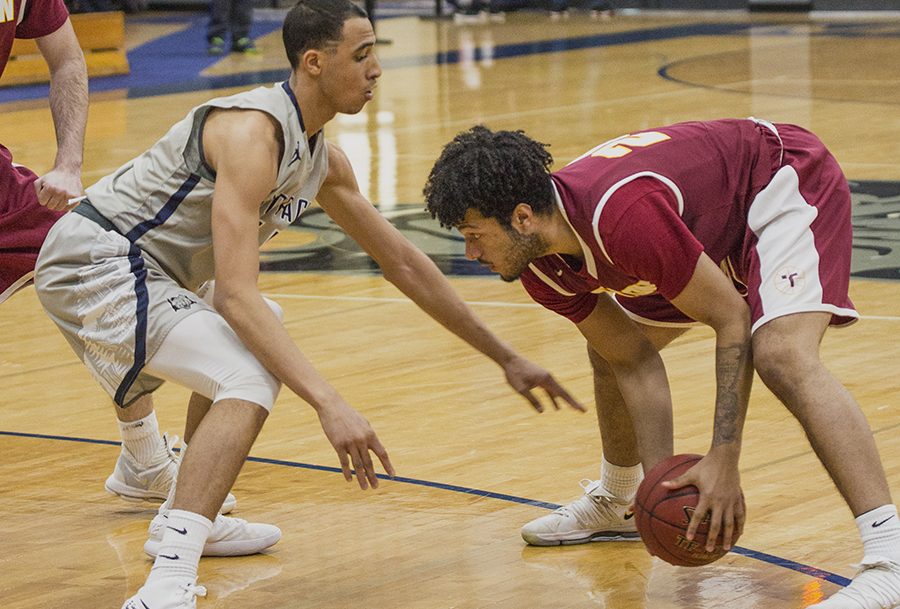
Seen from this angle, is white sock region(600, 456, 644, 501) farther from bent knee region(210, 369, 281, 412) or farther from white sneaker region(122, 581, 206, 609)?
white sneaker region(122, 581, 206, 609)

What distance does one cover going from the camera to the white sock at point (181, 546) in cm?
334

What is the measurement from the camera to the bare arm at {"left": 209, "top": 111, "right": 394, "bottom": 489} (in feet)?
10.8

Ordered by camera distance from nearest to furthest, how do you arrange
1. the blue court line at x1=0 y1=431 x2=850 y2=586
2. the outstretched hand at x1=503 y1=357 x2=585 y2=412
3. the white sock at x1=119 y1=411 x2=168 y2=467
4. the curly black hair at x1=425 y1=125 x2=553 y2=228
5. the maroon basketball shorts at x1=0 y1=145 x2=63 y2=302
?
the curly black hair at x1=425 y1=125 x2=553 y2=228
the blue court line at x1=0 y1=431 x2=850 y2=586
the outstretched hand at x1=503 y1=357 x2=585 y2=412
the white sock at x1=119 y1=411 x2=168 y2=467
the maroon basketball shorts at x1=0 y1=145 x2=63 y2=302

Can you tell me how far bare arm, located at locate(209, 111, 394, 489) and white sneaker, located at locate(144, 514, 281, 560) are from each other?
64 centimetres

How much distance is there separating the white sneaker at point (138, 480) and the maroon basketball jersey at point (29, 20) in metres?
1.25

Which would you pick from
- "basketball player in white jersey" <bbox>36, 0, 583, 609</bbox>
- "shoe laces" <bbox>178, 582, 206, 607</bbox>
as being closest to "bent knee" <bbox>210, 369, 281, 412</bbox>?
"basketball player in white jersey" <bbox>36, 0, 583, 609</bbox>

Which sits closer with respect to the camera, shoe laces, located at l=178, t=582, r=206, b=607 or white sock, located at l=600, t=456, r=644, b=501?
shoe laces, located at l=178, t=582, r=206, b=607

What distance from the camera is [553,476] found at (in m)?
4.43

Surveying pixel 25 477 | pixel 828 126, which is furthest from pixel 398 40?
pixel 25 477

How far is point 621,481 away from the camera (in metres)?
3.98

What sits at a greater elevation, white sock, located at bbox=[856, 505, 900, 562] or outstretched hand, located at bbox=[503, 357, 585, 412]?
outstretched hand, located at bbox=[503, 357, 585, 412]

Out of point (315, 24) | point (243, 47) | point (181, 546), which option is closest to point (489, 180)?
point (315, 24)

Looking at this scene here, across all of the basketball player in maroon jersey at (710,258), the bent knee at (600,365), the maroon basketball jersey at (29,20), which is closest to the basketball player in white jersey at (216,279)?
the bent knee at (600,365)

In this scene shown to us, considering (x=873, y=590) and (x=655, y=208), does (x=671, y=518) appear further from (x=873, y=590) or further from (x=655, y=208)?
(x=655, y=208)
